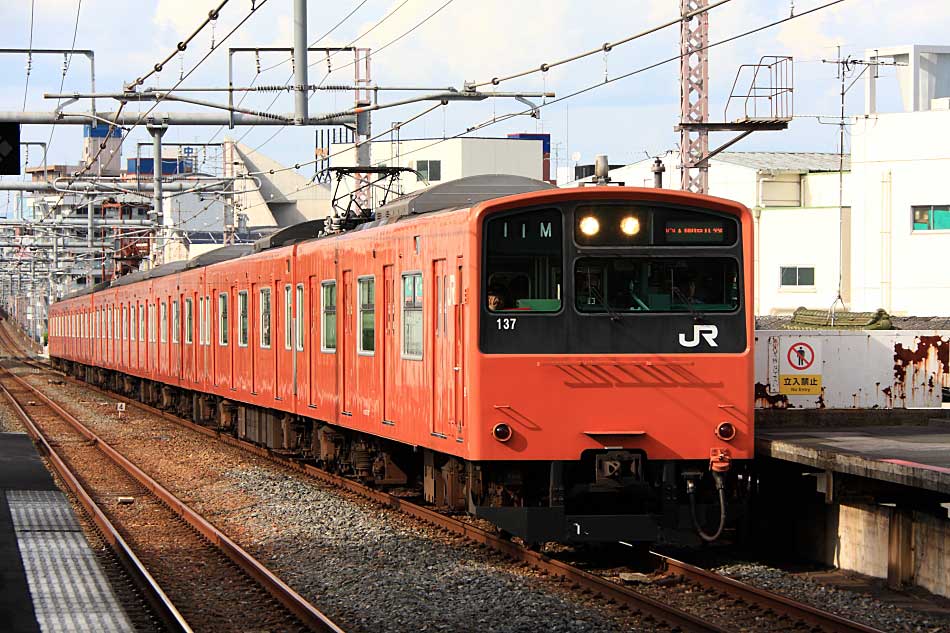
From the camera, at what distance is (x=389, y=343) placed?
40.0 ft

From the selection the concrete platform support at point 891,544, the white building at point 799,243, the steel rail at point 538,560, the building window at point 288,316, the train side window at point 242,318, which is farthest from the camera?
the white building at point 799,243

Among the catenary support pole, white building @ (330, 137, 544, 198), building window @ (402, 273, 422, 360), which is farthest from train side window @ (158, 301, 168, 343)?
white building @ (330, 137, 544, 198)

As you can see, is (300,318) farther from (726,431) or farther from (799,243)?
(799,243)

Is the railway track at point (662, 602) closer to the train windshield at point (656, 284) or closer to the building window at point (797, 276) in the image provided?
the train windshield at point (656, 284)

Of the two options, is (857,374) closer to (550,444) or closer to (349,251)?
(550,444)

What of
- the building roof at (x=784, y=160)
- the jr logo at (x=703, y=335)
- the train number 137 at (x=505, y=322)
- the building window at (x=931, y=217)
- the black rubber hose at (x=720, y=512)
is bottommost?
the black rubber hose at (x=720, y=512)

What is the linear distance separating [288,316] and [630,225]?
24.1ft

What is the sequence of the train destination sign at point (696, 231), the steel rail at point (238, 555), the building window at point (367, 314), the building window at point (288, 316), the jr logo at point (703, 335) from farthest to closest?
the building window at point (288, 316) → the building window at point (367, 314) → the train destination sign at point (696, 231) → the jr logo at point (703, 335) → the steel rail at point (238, 555)

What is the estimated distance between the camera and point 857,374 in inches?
485

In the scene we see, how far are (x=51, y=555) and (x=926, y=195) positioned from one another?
30352 millimetres

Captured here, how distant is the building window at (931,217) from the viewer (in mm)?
36688

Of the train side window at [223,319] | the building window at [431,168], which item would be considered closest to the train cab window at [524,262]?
the train side window at [223,319]

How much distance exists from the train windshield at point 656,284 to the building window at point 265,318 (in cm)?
836

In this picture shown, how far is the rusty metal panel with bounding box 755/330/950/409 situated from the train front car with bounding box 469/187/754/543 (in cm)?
212
